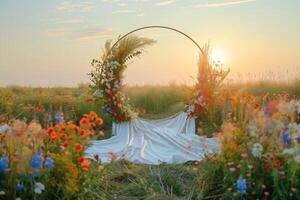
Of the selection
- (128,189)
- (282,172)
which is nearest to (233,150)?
(282,172)

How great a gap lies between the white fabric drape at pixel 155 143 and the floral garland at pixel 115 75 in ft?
0.91

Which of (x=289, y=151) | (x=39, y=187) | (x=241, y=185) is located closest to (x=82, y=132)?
(x=39, y=187)

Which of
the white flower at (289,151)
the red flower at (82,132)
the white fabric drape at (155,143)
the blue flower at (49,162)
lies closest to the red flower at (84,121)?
the red flower at (82,132)

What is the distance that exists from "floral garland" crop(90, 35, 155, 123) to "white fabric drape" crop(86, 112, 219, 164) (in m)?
0.28

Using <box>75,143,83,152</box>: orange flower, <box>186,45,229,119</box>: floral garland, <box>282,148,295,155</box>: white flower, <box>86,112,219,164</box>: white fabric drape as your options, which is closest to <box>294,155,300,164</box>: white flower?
<box>282,148,295,155</box>: white flower

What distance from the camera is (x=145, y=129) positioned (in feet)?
30.8

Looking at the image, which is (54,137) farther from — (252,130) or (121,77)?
(121,77)

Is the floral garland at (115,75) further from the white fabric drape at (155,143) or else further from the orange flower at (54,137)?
the orange flower at (54,137)

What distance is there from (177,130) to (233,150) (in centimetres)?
540

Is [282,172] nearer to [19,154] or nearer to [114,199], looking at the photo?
[114,199]

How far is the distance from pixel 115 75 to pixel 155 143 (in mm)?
1777

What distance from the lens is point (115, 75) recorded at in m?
9.61

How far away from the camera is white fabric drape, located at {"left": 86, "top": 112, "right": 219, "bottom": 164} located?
7191 mm

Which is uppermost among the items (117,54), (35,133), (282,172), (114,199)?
(117,54)
